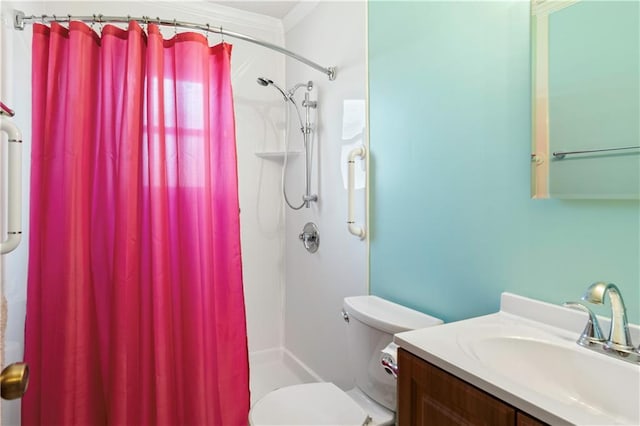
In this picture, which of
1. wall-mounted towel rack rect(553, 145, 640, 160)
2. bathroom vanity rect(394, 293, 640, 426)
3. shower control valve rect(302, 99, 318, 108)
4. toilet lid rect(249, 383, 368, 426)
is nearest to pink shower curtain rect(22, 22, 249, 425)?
toilet lid rect(249, 383, 368, 426)

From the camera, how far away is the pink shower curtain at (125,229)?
4.97 feet

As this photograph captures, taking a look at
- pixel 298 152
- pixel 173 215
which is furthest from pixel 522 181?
pixel 298 152

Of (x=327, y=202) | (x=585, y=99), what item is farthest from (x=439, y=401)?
(x=327, y=202)

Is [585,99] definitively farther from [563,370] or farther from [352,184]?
[352,184]

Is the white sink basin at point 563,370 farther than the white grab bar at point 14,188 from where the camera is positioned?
No

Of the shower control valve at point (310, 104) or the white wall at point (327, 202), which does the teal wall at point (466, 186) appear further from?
the shower control valve at point (310, 104)

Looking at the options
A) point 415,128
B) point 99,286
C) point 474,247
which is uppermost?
point 415,128

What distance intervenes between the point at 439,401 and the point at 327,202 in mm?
1429

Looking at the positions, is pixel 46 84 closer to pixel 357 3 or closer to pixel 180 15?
pixel 180 15

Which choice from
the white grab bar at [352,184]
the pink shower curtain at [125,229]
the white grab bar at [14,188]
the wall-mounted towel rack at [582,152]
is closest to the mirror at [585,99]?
the wall-mounted towel rack at [582,152]

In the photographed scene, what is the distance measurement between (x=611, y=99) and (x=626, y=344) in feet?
1.96

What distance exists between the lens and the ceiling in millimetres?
2398

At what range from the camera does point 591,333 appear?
902 millimetres

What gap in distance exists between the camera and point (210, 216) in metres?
1.66
